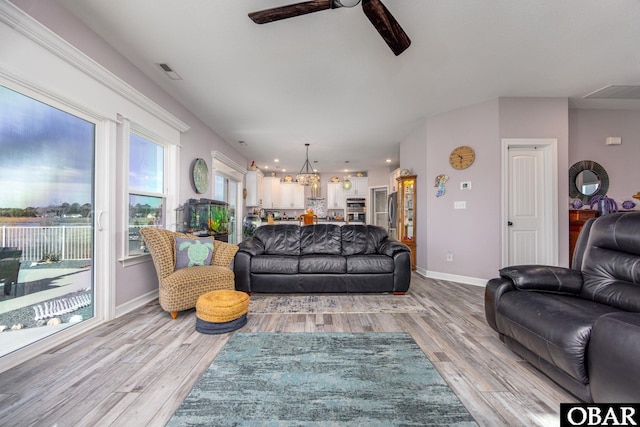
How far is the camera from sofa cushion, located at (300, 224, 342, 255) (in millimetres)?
3656

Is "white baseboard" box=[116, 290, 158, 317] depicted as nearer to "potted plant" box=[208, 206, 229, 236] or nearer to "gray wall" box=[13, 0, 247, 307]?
"gray wall" box=[13, 0, 247, 307]

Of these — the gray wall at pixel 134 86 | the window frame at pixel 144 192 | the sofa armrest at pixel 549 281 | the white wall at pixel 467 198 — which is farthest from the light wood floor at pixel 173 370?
the white wall at pixel 467 198

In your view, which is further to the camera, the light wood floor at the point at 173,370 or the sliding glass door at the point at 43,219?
the sliding glass door at the point at 43,219

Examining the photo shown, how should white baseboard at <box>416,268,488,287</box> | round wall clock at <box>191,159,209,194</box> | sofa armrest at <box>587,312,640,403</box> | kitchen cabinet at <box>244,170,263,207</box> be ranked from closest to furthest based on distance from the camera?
sofa armrest at <box>587,312,640,403</box> < white baseboard at <box>416,268,488,287</box> < round wall clock at <box>191,159,209,194</box> < kitchen cabinet at <box>244,170,263,207</box>

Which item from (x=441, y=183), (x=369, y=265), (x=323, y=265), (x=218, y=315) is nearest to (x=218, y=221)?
(x=323, y=265)

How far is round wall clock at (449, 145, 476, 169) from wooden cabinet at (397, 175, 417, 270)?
2.60ft

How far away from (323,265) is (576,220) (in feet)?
12.2

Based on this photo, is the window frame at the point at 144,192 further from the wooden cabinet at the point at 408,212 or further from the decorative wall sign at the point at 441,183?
the decorative wall sign at the point at 441,183

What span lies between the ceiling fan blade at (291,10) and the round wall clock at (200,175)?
2.82 meters

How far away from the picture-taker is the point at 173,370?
5.21ft

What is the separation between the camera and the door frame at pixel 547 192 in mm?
3465

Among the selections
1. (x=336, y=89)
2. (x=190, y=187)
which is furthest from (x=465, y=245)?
(x=190, y=187)

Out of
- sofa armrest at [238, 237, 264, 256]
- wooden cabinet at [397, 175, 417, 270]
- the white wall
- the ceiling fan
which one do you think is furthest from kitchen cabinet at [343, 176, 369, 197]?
the ceiling fan

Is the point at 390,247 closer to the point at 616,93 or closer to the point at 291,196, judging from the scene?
the point at 616,93
